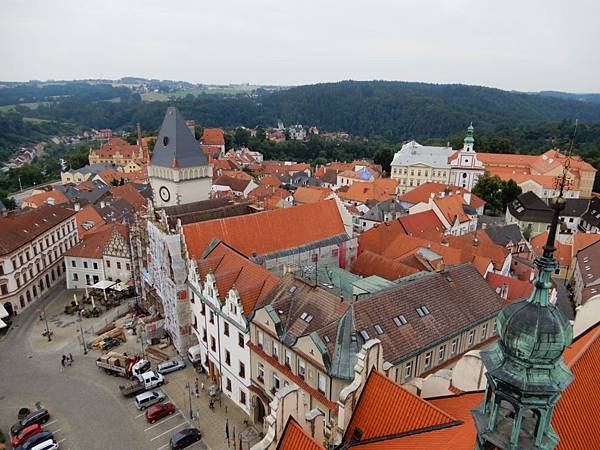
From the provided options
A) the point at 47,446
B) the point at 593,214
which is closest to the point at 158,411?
the point at 47,446

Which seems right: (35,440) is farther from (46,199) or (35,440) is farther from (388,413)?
(46,199)

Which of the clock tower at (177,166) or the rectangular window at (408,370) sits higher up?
the clock tower at (177,166)

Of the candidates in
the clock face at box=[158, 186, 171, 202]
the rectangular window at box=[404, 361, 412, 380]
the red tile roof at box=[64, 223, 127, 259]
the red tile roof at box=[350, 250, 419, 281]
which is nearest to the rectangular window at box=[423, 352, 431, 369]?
the rectangular window at box=[404, 361, 412, 380]

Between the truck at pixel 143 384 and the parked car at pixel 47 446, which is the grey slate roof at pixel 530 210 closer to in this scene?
the truck at pixel 143 384

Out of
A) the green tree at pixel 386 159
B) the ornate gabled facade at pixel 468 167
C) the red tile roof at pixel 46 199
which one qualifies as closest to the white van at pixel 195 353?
the red tile roof at pixel 46 199

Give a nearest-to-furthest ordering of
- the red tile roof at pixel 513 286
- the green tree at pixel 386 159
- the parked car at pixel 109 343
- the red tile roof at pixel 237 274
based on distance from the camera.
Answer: the red tile roof at pixel 237 274
the red tile roof at pixel 513 286
the parked car at pixel 109 343
the green tree at pixel 386 159

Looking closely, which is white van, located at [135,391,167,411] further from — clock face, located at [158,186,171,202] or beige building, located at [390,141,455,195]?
beige building, located at [390,141,455,195]

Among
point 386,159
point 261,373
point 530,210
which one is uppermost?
point 386,159
